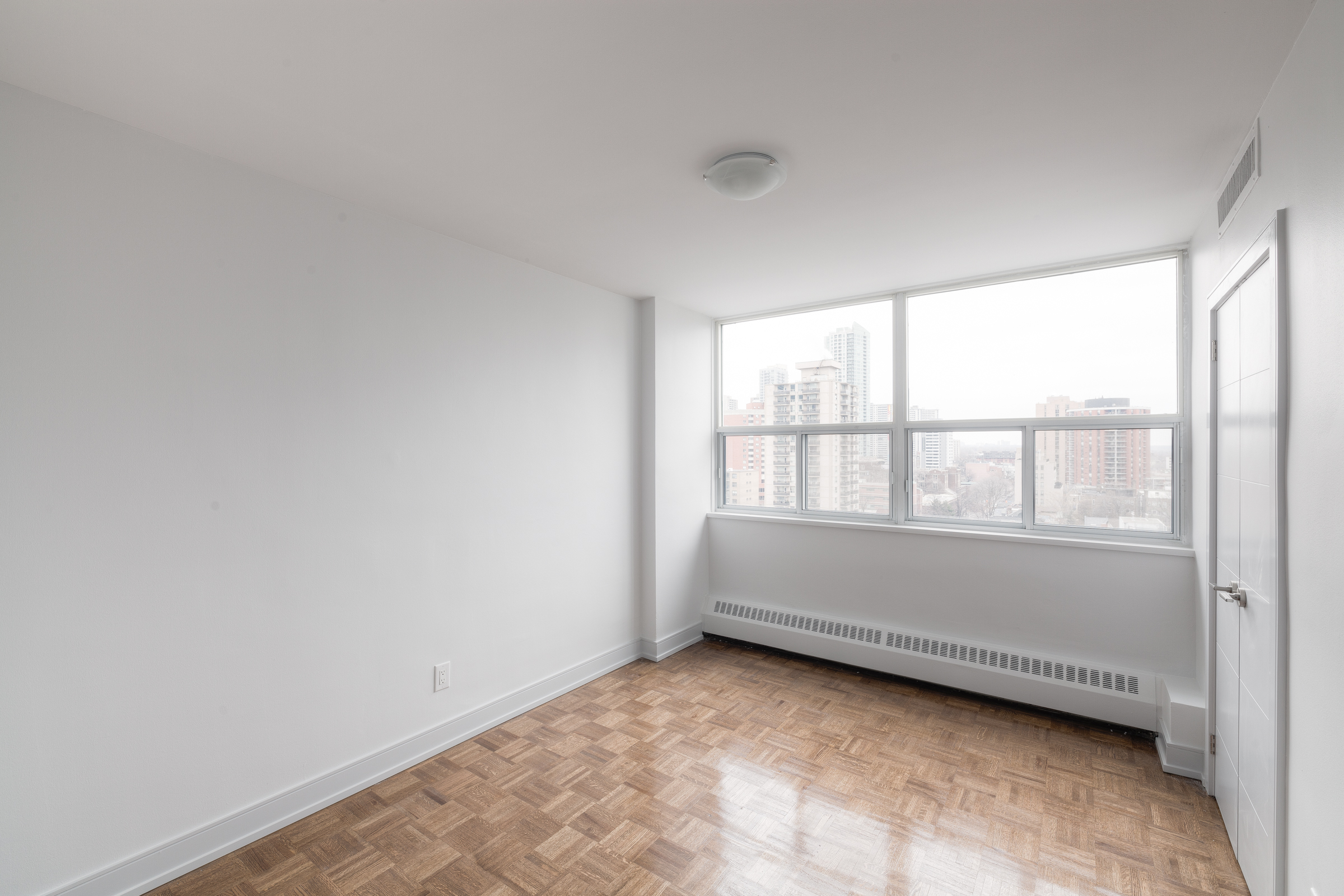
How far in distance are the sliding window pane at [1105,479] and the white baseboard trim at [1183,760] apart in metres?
1.12

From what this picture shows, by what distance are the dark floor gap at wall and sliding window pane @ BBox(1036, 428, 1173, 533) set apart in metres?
1.07

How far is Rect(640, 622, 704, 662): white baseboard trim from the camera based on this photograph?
4191mm

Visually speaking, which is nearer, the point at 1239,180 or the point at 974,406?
the point at 1239,180

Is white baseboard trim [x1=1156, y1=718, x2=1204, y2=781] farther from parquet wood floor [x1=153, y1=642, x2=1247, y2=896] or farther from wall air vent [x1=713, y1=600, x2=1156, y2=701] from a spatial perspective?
wall air vent [x1=713, y1=600, x2=1156, y2=701]

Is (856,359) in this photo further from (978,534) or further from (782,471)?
(978,534)

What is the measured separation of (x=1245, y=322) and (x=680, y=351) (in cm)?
315

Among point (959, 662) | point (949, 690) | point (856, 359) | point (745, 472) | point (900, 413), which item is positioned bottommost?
point (949, 690)

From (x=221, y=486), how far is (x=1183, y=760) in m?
4.31

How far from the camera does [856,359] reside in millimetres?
4238

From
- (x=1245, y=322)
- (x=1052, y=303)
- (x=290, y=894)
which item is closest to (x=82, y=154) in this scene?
(x=290, y=894)

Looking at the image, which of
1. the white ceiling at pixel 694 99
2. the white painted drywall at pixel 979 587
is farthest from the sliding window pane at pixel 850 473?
the white ceiling at pixel 694 99

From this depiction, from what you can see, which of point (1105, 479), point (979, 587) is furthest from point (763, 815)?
point (1105, 479)

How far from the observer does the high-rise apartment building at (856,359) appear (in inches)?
165

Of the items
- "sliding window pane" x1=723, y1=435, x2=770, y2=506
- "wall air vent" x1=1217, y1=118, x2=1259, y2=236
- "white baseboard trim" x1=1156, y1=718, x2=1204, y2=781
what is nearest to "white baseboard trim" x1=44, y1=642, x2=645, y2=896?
"sliding window pane" x1=723, y1=435, x2=770, y2=506
